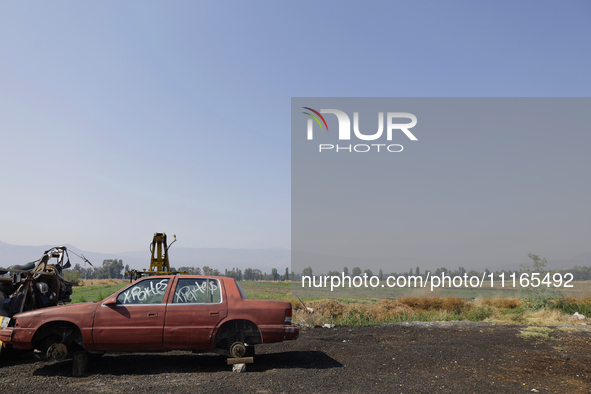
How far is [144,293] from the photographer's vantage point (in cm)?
812

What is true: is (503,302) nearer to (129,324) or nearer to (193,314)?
(193,314)

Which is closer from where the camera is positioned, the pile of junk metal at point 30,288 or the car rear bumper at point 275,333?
the car rear bumper at point 275,333

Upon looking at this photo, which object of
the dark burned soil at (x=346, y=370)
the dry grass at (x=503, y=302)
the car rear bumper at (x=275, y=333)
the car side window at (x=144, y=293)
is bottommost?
the dry grass at (x=503, y=302)

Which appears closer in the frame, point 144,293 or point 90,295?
point 144,293

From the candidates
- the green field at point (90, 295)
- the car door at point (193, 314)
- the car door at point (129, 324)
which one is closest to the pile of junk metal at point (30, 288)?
the car door at point (129, 324)

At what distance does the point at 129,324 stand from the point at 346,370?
4.54 m

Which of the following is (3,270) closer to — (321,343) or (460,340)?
(321,343)

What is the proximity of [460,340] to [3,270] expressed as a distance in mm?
13104

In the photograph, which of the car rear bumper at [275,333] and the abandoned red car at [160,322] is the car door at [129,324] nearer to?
the abandoned red car at [160,322]

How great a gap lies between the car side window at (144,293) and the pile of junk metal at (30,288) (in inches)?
142

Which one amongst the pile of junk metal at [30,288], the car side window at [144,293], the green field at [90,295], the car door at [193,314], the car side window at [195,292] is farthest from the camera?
the green field at [90,295]

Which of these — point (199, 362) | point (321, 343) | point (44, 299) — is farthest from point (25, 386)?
point (321, 343)

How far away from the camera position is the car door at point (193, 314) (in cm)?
789

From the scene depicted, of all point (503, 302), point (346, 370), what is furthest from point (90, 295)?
point (503, 302)
